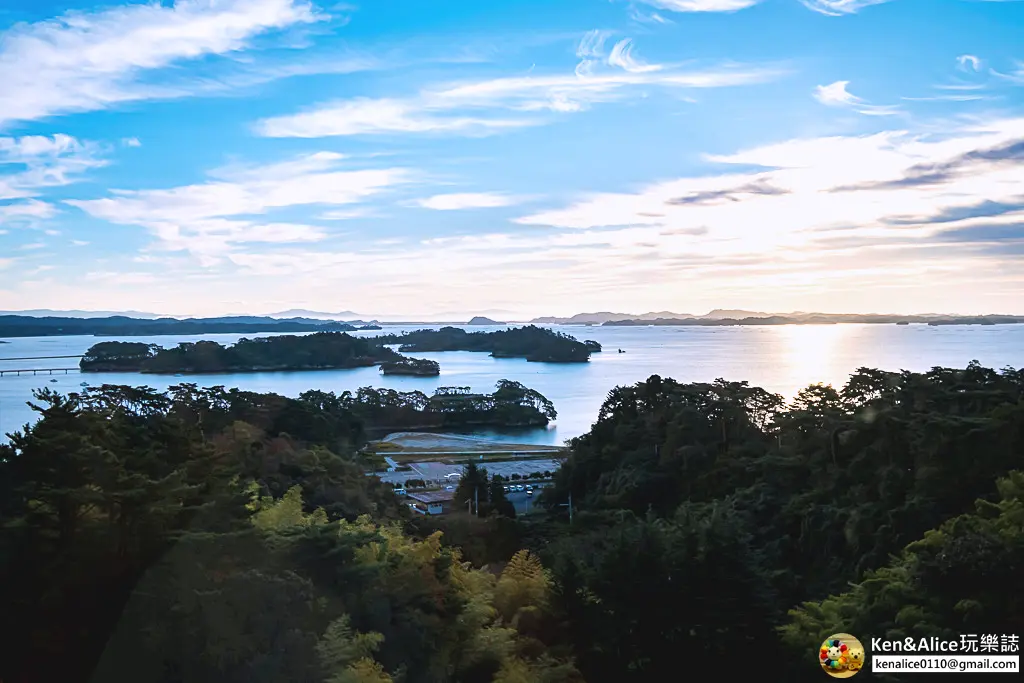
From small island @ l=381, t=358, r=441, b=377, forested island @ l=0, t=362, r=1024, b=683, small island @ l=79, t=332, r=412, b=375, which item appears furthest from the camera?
small island @ l=381, t=358, r=441, b=377

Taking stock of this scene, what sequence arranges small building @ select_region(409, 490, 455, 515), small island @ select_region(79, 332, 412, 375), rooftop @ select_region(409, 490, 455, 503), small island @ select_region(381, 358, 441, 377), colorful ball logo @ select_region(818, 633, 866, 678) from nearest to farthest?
colorful ball logo @ select_region(818, 633, 866, 678), small building @ select_region(409, 490, 455, 515), rooftop @ select_region(409, 490, 455, 503), small island @ select_region(79, 332, 412, 375), small island @ select_region(381, 358, 441, 377)

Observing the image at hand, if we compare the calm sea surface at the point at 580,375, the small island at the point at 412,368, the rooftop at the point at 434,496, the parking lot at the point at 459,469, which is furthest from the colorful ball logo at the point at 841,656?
the small island at the point at 412,368

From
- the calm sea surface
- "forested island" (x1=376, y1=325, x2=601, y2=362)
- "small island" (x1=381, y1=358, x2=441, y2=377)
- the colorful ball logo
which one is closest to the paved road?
the colorful ball logo

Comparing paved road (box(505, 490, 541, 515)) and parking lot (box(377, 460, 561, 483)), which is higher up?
paved road (box(505, 490, 541, 515))

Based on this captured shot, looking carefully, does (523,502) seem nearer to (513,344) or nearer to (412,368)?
(412,368)

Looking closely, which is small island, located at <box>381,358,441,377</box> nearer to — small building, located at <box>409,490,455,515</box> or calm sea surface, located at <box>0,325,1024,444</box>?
calm sea surface, located at <box>0,325,1024,444</box>

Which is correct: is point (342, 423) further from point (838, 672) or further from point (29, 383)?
point (29, 383)

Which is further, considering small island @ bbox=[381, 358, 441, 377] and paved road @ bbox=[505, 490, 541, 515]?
small island @ bbox=[381, 358, 441, 377]
